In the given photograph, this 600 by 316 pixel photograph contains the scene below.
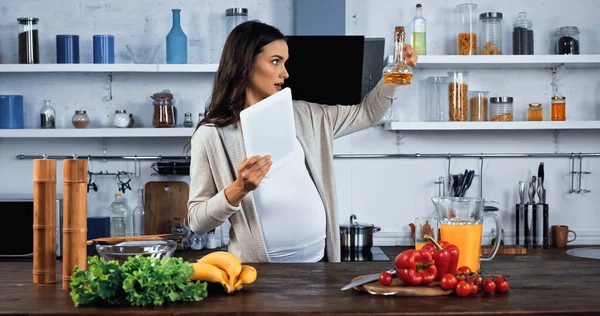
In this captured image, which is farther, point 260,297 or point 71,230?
point 71,230

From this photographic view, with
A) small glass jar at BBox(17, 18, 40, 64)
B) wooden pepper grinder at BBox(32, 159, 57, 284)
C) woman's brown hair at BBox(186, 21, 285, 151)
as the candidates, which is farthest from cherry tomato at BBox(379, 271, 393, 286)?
small glass jar at BBox(17, 18, 40, 64)

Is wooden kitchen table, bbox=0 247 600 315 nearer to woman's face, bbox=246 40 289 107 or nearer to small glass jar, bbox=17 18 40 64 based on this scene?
woman's face, bbox=246 40 289 107

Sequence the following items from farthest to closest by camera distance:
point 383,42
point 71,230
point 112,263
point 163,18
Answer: point 163,18
point 383,42
point 71,230
point 112,263

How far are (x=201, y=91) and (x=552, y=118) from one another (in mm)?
1970

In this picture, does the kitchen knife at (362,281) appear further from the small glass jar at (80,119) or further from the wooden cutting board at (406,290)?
the small glass jar at (80,119)

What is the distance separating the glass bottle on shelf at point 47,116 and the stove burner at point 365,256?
5.81 feet

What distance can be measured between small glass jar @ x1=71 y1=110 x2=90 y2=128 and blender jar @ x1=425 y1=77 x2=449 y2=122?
1.90 meters

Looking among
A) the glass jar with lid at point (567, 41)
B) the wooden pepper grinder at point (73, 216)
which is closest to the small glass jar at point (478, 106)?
the glass jar with lid at point (567, 41)

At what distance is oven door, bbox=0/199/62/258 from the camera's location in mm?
3977

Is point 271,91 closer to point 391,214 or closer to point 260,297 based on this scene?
point 260,297

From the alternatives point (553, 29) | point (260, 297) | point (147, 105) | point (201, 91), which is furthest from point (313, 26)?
point (260, 297)

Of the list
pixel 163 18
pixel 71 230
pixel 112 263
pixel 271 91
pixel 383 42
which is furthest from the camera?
pixel 163 18

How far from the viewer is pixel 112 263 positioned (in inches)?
66.6

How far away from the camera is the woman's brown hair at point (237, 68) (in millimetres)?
2625
